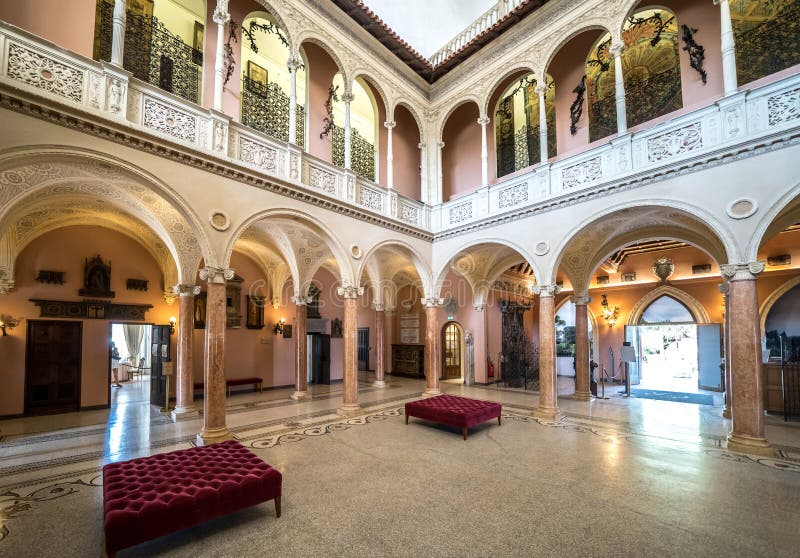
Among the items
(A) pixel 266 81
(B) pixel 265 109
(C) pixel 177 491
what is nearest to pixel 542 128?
(B) pixel 265 109

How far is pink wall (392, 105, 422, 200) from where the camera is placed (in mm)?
11750

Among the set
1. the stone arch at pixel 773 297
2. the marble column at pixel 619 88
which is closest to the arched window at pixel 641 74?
the marble column at pixel 619 88

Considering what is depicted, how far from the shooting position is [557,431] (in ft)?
24.0

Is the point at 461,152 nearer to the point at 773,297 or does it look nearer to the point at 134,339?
the point at 773,297

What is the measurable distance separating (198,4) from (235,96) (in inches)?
118

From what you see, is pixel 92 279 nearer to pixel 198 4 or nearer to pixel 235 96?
pixel 235 96

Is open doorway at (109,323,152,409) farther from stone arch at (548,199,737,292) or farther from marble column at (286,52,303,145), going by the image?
stone arch at (548,199,737,292)

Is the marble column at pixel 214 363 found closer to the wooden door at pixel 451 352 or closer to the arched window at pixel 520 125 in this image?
the arched window at pixel 520 125

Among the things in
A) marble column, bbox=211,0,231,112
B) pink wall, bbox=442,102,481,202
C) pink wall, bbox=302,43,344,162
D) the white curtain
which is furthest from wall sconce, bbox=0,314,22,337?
pink wall, bbox=442,102,481,202

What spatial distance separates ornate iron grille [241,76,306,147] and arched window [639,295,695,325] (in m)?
13.0

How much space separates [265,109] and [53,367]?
814 centimetres

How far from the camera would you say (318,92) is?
980cm

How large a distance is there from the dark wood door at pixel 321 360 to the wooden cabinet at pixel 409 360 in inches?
123

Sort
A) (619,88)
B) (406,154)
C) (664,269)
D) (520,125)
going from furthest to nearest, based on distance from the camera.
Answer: (664,269), (406,154), (520,125), (619,88)
